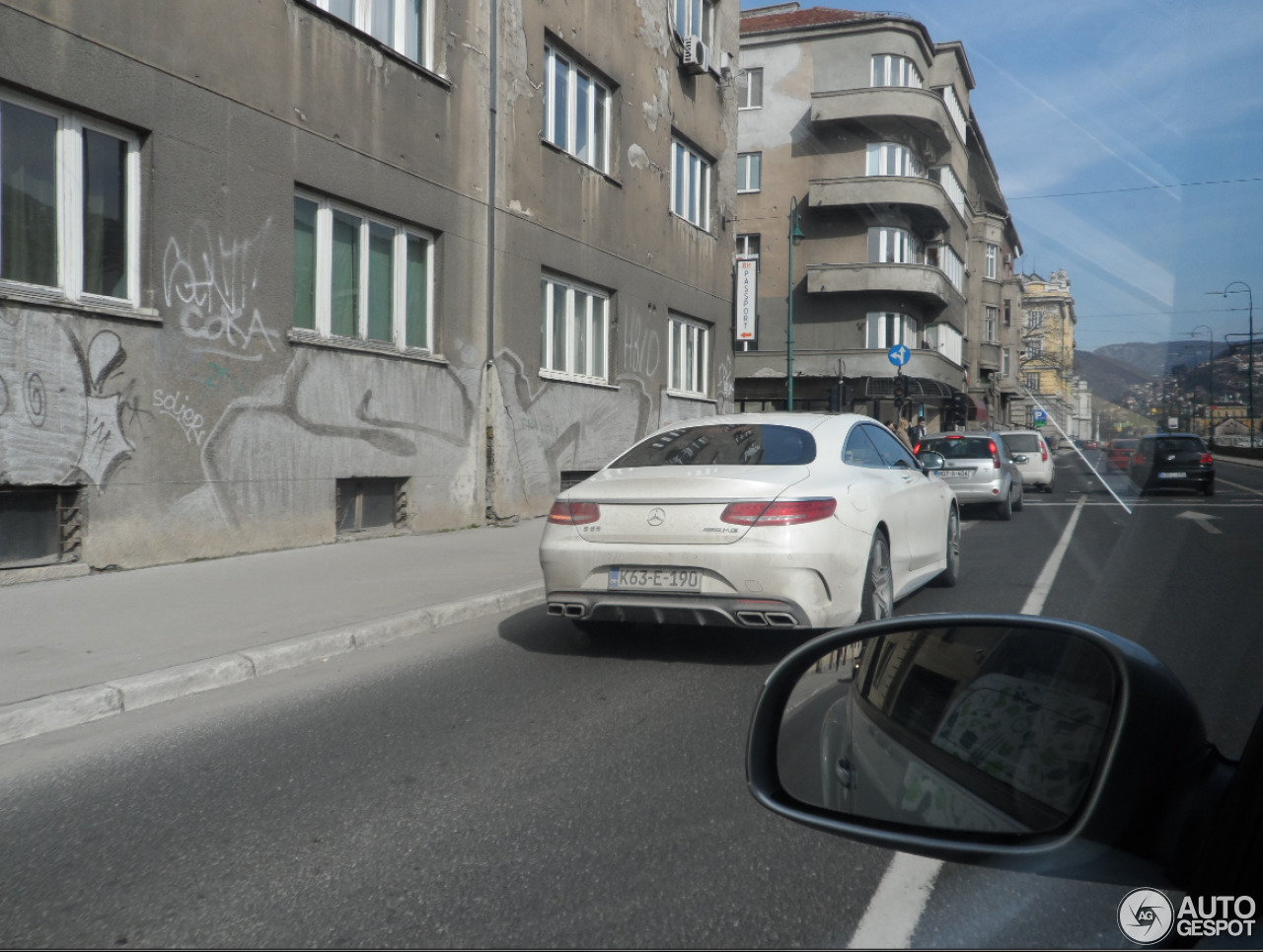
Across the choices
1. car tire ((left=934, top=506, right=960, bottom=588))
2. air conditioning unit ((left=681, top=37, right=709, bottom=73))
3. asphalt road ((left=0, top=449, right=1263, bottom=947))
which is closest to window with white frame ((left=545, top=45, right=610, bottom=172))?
air conditioning unit ((left=681, top=37, right=709, bottom=73))

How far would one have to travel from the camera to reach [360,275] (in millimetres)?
11914

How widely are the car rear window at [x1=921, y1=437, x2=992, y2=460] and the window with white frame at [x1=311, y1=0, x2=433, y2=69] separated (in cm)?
1028

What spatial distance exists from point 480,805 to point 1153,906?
2.76 meters

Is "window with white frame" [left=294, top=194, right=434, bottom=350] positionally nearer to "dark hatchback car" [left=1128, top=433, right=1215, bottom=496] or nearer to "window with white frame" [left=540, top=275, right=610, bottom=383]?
"window with white frame" [left=540, top=275, right=610, bottom=383]

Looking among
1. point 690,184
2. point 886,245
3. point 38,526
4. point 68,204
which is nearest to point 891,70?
point 886,245

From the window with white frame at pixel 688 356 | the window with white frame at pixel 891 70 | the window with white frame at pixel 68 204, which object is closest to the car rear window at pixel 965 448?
the window with white frame at pixel 688 356

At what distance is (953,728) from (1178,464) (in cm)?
2353

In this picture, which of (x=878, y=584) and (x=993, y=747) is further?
(x=878, y=584)

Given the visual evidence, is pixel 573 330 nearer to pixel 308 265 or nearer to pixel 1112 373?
pixel 308 265

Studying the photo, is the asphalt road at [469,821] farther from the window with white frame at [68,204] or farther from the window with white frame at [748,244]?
the window with white frame at [748,244]

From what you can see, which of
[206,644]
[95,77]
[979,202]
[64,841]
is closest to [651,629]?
[206,644]

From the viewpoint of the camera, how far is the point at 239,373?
995 centimetres

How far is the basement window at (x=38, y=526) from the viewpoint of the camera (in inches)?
320

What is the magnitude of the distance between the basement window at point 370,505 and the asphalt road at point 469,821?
549 centimetres
